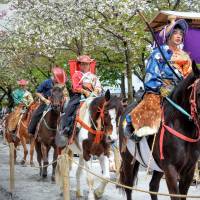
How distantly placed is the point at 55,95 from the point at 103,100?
243 cm

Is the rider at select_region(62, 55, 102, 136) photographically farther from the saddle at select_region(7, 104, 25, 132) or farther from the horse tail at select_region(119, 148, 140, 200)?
the saddle at select_region(7, 104, 25, 132)

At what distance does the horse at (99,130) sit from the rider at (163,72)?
2.00 m

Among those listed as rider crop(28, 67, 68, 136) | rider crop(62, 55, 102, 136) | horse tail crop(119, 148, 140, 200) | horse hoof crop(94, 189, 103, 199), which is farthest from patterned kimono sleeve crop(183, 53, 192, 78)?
rider crop(28, 67, 68, 136)

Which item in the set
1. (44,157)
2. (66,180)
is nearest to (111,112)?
(66,180)

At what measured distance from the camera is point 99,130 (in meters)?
9.18

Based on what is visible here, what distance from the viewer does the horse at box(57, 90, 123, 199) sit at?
8836 millimetres

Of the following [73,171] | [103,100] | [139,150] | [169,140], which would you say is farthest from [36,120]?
[169,140]

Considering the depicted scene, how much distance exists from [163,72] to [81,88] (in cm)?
330

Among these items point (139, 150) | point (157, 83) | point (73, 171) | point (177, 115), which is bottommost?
point (73, 171)

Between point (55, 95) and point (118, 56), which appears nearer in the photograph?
point (55, 95)

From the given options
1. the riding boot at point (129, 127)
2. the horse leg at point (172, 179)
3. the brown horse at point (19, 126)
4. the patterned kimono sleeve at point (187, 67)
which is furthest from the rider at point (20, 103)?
the horse leg at point (172, 179)

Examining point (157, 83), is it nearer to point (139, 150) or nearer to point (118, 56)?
point (139, 150)

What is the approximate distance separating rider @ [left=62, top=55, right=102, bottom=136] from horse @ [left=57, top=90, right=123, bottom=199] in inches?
11.3

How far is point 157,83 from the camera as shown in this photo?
22.2ft
